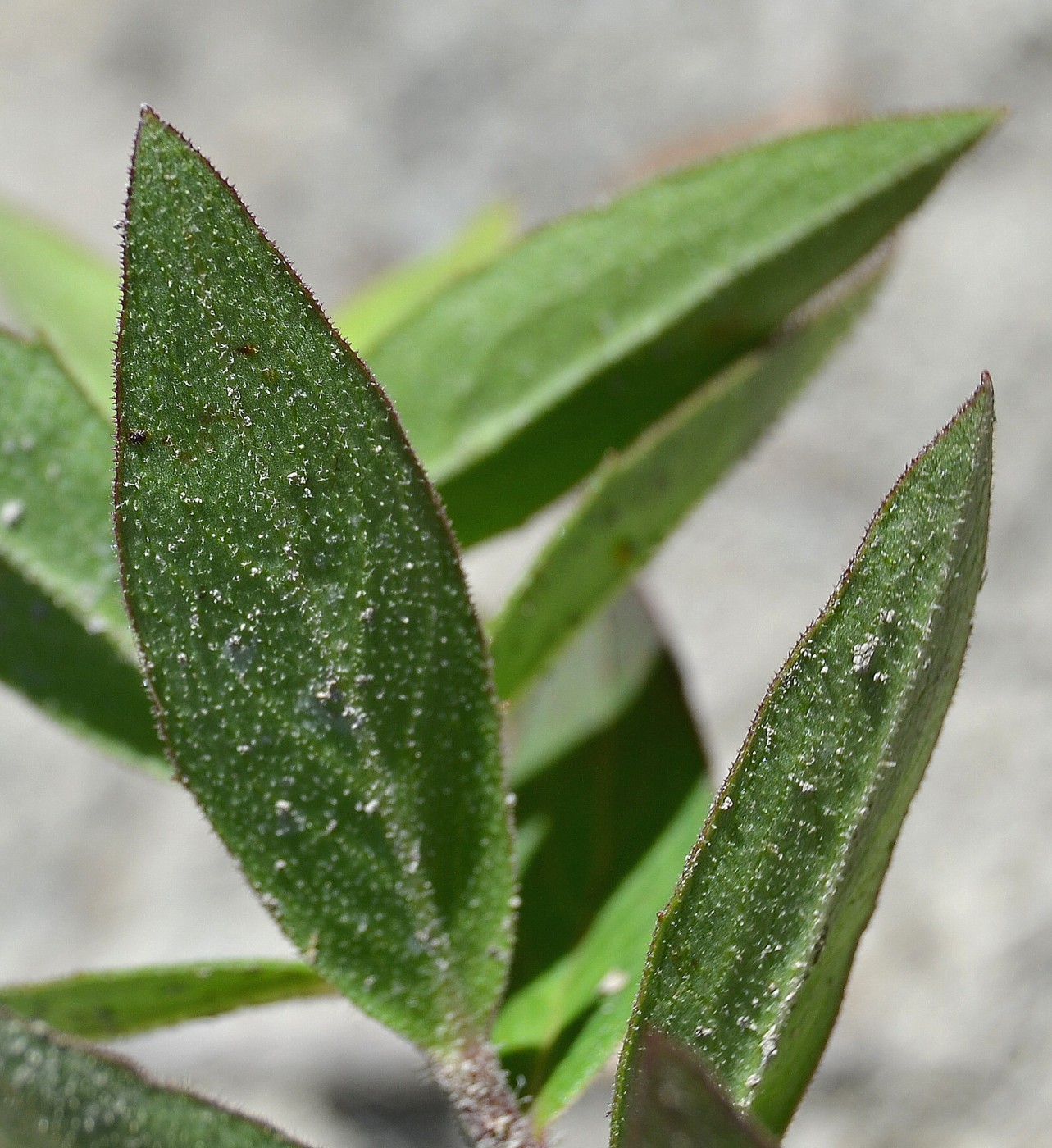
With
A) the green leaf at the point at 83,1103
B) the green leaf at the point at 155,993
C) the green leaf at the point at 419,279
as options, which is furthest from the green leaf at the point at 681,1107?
the green leaf at the point at 419,279

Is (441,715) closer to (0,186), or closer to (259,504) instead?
(259,504)

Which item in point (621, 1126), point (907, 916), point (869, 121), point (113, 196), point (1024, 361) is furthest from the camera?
point (113, 196)

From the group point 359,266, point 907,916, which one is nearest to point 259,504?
point 907,916

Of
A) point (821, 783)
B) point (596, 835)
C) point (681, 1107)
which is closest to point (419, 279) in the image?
point (596, 835)

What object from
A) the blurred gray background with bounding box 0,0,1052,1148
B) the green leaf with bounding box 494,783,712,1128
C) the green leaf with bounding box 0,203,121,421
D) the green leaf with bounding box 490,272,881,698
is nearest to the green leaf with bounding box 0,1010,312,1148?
the green leaf with bounding box 494,783,712,1128

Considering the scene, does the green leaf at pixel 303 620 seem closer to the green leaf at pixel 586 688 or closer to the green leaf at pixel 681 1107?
the green leaf at pixel 681 1107

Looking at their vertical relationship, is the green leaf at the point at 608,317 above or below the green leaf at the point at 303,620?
above
